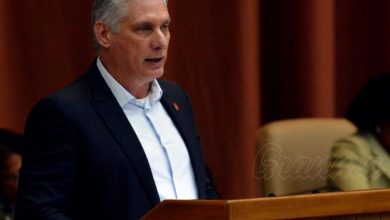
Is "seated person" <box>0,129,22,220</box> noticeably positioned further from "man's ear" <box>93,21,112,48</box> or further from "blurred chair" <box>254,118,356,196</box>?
"blurred chair" <box>254,118,356,196</box>

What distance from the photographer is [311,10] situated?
3.56 metres

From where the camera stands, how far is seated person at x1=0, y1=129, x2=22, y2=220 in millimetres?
2607

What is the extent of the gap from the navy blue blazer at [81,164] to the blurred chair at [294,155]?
72 centimetres

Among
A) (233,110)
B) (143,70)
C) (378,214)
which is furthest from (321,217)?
(233,110)

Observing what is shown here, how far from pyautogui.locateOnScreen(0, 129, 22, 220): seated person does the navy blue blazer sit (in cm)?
51

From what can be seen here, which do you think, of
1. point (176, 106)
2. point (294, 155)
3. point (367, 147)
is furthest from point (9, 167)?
point (367, 147)

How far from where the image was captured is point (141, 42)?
221cm

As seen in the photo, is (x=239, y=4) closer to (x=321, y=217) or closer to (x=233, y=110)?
(x=233, y=110)

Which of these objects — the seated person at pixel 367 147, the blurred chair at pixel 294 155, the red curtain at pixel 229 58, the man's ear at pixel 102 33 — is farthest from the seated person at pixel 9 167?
the seated person at pixel 367 147

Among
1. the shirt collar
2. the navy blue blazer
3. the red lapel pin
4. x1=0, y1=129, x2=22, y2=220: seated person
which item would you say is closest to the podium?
the navy blue blazer

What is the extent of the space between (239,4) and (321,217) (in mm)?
1776

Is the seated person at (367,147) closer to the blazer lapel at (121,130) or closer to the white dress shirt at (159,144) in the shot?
the white dress shirt at (159,144)

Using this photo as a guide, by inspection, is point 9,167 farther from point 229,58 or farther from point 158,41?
point 229,58

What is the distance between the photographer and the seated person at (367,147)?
2848 millimetres
